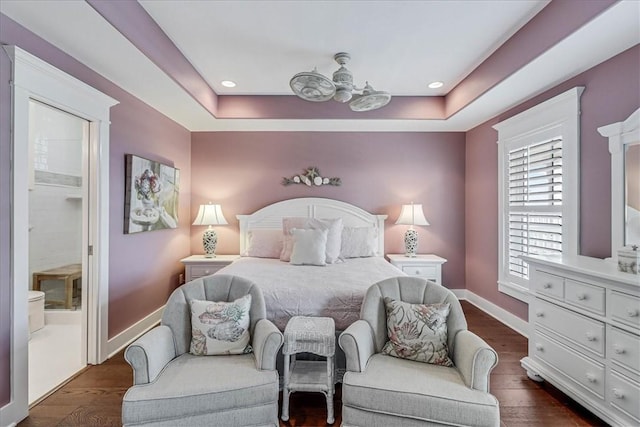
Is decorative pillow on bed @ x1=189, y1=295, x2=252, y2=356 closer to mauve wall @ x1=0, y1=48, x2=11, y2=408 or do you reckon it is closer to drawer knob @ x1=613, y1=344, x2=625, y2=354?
mauve wall @ x1=0, y1=48, x2=11, y2=408

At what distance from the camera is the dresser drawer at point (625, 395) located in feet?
5.83

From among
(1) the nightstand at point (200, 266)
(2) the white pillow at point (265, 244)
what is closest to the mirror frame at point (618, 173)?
(2) the white pillow at point (265, 244)

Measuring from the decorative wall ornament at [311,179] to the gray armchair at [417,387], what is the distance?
9.09 ft

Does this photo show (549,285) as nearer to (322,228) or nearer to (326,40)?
(322,228)

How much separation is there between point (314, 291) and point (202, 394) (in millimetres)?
1047

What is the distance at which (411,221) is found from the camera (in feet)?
14.1

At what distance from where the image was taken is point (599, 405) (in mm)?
1994

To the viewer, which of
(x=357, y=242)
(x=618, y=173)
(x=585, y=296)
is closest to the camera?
(x=585, y=296)

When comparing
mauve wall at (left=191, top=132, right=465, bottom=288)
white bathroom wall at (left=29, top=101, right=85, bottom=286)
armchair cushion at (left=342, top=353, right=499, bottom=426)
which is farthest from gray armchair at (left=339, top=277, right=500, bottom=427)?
white bathroom wall at (left=29, top=101, right=85, bottom=286)

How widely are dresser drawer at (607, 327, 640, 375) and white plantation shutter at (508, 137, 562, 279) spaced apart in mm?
1207

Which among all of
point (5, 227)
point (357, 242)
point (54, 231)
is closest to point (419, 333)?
point (357, 242)

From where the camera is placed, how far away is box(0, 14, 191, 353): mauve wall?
2.72 meters

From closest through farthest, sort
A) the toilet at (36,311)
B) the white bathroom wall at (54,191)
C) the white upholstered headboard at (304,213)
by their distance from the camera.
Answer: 1. the toilet at (36,311)
2. the white bathroom wall at (54,191)
3. the white upholstered headboard at (304,213)

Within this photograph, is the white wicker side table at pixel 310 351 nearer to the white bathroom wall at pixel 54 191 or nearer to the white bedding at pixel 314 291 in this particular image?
the white bedding at pixel 314 291
